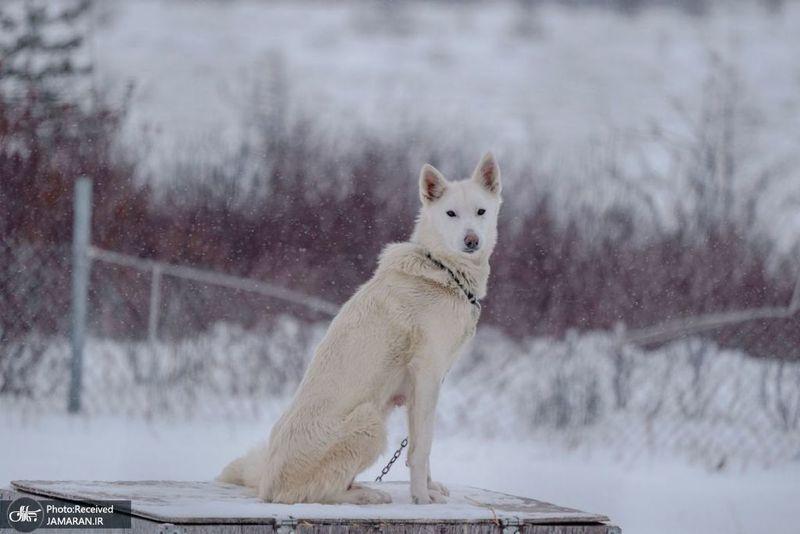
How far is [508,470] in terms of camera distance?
7355 mm

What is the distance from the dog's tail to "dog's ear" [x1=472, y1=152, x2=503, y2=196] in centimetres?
161

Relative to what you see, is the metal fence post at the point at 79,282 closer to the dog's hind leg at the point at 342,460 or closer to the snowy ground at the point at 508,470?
the snowy ground at the point at 508,470

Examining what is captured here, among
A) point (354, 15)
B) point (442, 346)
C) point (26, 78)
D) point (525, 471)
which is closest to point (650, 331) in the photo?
point (525, 471)

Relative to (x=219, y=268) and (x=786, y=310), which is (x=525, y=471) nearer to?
(x=786, y=310)

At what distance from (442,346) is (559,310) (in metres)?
4.73

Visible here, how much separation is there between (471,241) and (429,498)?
1.07 m

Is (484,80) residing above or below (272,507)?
above

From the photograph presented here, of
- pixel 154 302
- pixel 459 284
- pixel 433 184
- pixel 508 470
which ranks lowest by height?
pixel 508 470

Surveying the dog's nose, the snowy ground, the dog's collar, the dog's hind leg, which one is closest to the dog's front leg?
the dog's hind leg

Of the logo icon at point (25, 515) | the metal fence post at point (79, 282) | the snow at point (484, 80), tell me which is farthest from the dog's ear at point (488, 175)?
the snow at point (484, 80)

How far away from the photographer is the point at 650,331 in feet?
28.8

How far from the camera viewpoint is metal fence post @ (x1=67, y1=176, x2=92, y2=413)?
755cm

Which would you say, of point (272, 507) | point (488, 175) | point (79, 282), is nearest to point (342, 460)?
point (272, 507)

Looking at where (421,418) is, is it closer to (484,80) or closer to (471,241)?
(471,241)
